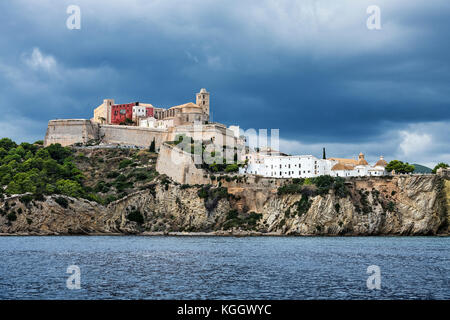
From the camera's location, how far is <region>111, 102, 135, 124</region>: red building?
106812 mm

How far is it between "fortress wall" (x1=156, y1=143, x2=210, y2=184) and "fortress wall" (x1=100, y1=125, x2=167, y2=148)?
1708 cm

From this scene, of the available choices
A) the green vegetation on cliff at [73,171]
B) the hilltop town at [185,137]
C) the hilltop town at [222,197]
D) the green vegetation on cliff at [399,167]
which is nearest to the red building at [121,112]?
the hilltop town at [185,137]

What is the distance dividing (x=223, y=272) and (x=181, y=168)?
1762 inches

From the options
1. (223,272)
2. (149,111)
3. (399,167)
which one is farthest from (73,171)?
(223,272)

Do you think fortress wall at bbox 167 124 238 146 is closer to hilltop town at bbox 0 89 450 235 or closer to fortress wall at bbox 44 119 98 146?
hilltop town at bbox 0 89 450 235

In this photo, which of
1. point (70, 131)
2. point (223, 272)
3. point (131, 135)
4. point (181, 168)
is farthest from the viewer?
point (70, 131)

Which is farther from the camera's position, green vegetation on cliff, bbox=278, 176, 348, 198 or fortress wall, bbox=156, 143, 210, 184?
fortress wall, bbox=156, 143, 210, 184

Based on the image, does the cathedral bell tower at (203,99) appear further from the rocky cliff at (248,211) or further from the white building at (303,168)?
the rocky cliff at (248,211)

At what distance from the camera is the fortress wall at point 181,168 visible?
257ft

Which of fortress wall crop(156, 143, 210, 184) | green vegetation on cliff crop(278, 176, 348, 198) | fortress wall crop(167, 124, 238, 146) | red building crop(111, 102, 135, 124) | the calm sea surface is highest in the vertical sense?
red building crop(111, 102, 135, 124)

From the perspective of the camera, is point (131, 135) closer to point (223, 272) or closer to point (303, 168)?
point (303, 168)

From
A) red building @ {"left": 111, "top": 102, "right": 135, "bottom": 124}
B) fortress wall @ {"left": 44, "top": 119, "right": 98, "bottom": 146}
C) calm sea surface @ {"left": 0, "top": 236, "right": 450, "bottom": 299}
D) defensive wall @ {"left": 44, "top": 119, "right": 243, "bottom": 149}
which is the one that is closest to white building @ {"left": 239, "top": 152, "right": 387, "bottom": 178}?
defensive wall @ {"left": 44, "top": 119, "right": 243, "bottom": 149}

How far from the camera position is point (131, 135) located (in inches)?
3964
